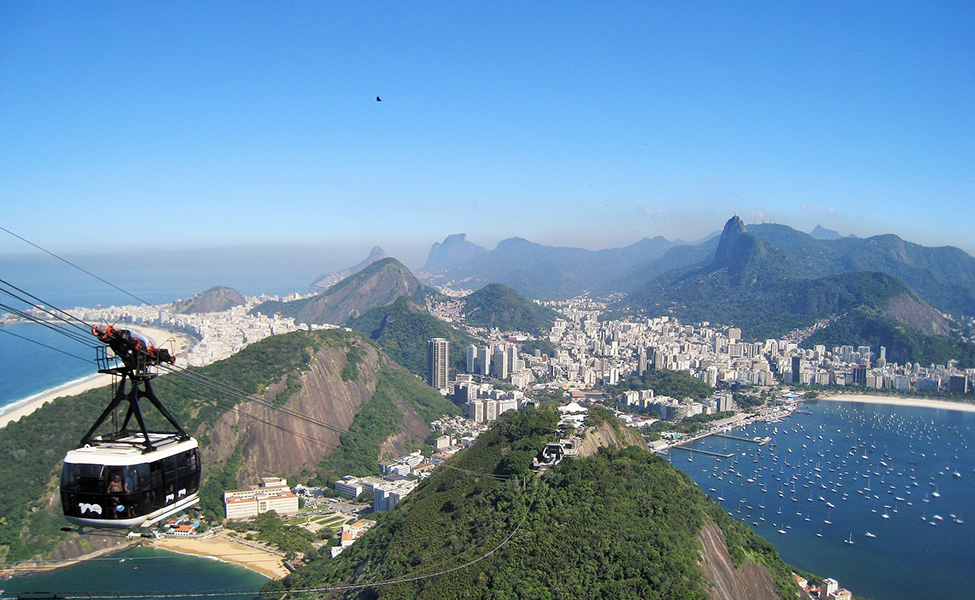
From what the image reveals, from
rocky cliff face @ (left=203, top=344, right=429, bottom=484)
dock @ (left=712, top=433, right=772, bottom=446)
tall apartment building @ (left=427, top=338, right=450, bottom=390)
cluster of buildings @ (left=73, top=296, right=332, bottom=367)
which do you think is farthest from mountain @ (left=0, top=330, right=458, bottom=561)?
dock @ (left=712, top=433, right=772, bottom=446)

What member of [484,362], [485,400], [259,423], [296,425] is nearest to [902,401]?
[484,362]

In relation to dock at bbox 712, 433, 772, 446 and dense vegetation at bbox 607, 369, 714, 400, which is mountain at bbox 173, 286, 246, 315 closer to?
dense vegetation at bbox 607, 369, 714, 400

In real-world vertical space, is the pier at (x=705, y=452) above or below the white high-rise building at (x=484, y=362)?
below

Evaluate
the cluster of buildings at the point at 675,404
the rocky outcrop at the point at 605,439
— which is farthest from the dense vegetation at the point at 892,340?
the rocky outcrop at the point at 605,439

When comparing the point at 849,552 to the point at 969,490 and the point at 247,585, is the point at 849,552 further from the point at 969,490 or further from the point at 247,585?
the point at 247,585

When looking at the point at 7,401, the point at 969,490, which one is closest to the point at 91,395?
the point at 7,401

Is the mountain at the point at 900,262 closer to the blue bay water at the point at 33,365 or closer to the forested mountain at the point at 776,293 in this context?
the forested mountain at the point at 776,293
